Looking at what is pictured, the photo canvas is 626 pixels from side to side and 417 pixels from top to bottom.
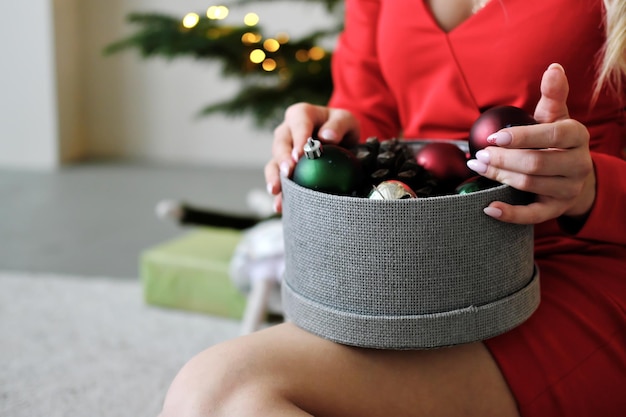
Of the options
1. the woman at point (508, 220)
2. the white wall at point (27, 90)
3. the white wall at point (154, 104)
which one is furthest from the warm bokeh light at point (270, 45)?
the white wall at point (27, 90)

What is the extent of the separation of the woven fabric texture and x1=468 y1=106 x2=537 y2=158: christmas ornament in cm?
6

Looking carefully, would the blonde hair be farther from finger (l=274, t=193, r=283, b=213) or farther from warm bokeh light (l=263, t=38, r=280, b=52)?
warm bokeh light (l=263, t=38, r=280, b=52)

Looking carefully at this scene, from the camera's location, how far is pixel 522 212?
583 mm

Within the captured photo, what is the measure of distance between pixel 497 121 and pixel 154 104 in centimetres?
305

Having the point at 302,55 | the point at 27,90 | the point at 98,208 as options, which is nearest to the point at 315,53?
the point at 302,55

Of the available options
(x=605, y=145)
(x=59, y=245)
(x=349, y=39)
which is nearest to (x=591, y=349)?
(x=605, y=145)

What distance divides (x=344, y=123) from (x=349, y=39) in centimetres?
24

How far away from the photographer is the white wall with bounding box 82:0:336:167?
339cm

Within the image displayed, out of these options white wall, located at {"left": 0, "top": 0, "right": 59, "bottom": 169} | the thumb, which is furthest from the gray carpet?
white wall, located at {"left": 0, "top": 0, "right": 59, "bottom": 169}

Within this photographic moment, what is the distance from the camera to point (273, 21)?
3.26 meters

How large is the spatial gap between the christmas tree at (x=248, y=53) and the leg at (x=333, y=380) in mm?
955

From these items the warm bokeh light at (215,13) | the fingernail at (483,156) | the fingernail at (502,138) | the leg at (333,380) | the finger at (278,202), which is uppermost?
the warm bokeh light at (215,13)

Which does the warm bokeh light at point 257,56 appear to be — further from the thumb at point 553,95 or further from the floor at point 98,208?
the thumb at point 553,95

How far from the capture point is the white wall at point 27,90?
3.23 m
